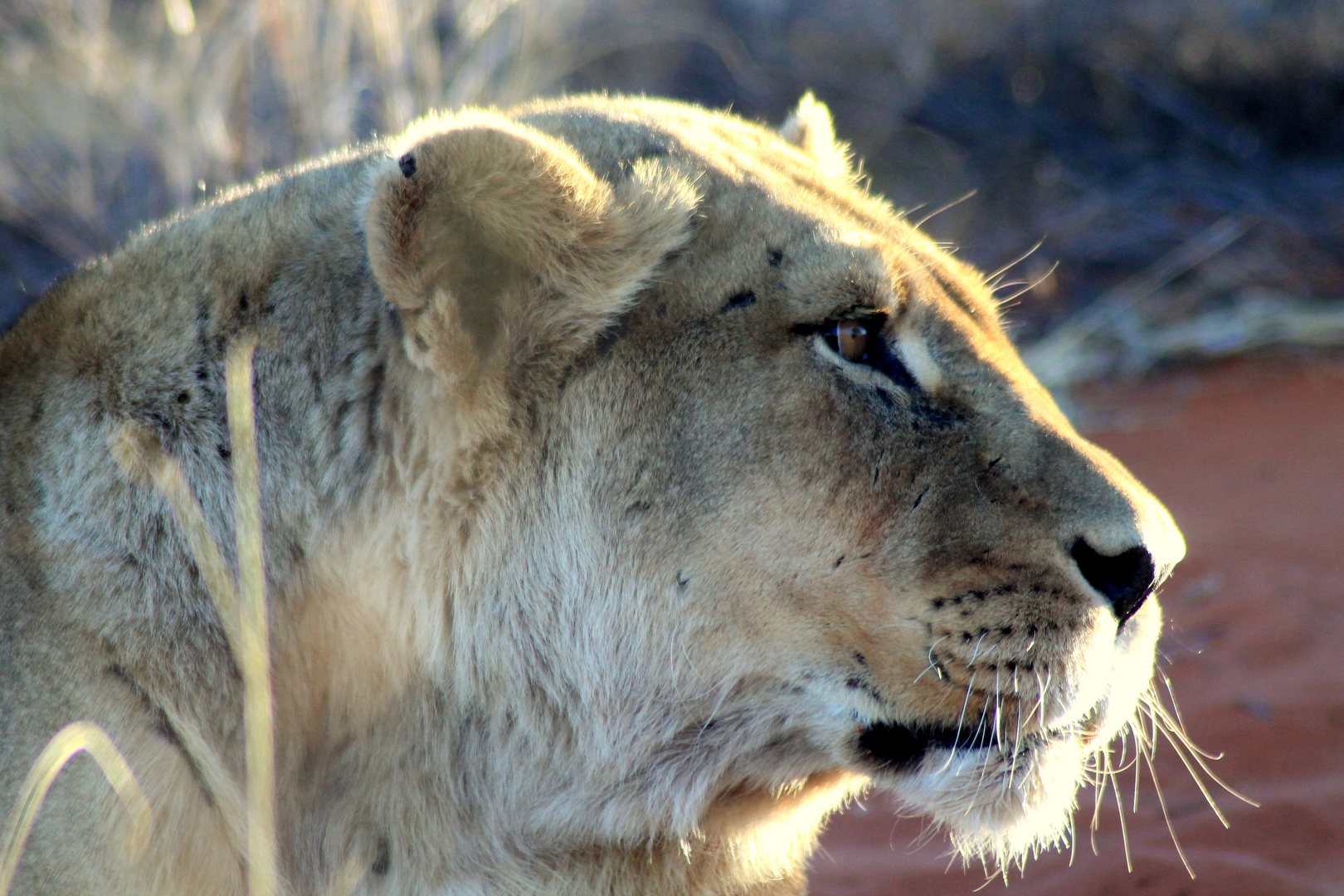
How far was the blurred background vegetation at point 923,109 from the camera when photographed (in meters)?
5.41

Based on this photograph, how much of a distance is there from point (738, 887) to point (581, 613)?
0.61 meters

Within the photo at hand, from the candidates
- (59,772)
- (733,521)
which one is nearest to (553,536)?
(733,521)

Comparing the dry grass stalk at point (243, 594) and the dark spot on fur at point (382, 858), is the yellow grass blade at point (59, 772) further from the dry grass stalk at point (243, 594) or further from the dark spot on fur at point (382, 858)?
the dark spot on fur at point (382, 858)

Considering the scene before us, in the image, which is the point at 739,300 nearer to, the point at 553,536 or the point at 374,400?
the point at 553,536

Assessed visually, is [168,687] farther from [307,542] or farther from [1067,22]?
[1067,22]

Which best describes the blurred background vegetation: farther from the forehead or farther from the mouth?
the mouth

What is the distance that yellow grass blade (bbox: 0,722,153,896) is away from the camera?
1.73 meters

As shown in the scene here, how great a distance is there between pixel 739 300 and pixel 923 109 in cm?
638

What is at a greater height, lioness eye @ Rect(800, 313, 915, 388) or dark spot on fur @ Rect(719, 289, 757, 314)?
dark spot on fur @ Rect(719, 289, 757, 314)

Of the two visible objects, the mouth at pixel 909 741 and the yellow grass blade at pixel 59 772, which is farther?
the mouth at pixel 909 741

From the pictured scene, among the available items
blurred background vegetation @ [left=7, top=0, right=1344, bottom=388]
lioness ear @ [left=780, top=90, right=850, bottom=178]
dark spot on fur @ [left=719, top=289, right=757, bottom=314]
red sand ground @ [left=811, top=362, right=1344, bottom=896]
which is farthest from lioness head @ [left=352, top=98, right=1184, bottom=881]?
blurred background vegetation @ [left=7, top=0, right=1344, bottom=388]

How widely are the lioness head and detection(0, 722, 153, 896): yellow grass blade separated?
463 millimetres

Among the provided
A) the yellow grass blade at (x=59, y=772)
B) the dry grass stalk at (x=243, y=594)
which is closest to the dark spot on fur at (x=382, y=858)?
A: the dry grass stalk at (x=243, y=594)

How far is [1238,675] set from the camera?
362 cm
